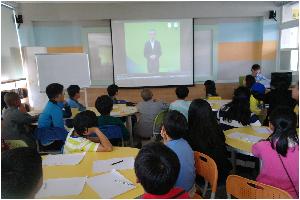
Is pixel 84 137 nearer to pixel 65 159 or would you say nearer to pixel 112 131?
pixel 65 159

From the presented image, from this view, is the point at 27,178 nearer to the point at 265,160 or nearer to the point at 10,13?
the point at 265,160

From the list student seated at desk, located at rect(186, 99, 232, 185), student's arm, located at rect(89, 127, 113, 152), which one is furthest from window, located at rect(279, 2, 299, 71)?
student's arm, located at rect(89, 127, 113, 152)

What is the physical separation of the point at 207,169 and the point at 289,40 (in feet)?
18.9

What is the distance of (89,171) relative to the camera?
1771 millimetres

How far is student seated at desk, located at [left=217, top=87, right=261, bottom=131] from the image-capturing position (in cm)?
281

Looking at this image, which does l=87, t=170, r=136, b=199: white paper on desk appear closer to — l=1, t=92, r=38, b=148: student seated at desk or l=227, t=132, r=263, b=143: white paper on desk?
l=227, t=132, r=263, b=143: white paper on desk

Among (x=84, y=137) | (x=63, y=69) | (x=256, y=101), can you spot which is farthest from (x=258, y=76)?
(x=84, y=137)

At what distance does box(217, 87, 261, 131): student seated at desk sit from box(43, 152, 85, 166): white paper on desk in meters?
1.66

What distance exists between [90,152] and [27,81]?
4.53 m

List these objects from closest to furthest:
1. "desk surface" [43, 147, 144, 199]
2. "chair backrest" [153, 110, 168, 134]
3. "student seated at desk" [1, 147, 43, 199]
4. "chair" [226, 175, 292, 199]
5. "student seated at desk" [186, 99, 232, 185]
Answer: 1. "student seated at desk" [1, 147, 43, 199]
2. "chair" [226, 175, 292, 199]
3. "desk surface" [43, 147, 144, 199]
4. "student seated at desk" [186, 99, 232, 185]
5. "chair backrest" [153, 110, 168, 134]

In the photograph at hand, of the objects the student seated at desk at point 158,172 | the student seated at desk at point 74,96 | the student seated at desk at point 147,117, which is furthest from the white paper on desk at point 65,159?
the student seated at desk at point 74,96

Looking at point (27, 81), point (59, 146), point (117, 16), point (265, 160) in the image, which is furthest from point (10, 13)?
point (265, 160)

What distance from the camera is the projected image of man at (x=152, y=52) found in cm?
612

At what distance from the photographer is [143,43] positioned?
6141mm
